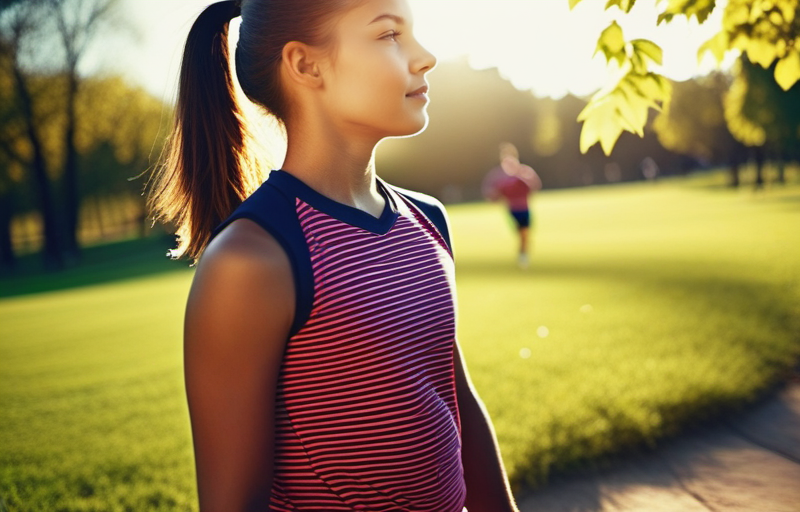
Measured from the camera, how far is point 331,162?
1493 mm

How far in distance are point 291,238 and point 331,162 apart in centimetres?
31

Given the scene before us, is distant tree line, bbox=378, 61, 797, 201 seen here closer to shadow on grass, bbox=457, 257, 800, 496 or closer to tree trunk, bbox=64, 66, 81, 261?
tree trunk, bbox=64, 66, 81, 261

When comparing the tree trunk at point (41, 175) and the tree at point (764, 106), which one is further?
the tree at point (764, 106)

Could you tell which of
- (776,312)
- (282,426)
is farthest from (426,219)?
(776,312)

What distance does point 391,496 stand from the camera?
54.6 inches

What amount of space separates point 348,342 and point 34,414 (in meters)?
6.55

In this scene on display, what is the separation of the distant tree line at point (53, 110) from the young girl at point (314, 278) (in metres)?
30.0

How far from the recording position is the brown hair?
5.05ft

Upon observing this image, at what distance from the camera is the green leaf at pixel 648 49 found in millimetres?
2123

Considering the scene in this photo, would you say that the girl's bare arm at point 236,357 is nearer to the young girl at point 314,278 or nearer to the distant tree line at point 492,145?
the young girl at point 314,278

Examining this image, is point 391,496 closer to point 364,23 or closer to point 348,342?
point 348,342

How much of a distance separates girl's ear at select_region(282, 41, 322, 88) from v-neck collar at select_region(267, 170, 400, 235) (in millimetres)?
214

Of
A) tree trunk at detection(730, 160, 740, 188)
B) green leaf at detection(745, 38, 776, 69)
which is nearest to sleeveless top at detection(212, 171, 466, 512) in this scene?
green leaf at detection(745, 38, 776, 69)

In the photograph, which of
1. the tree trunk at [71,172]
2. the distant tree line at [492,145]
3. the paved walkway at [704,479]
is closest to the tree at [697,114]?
the distant tree line at [492,145]
